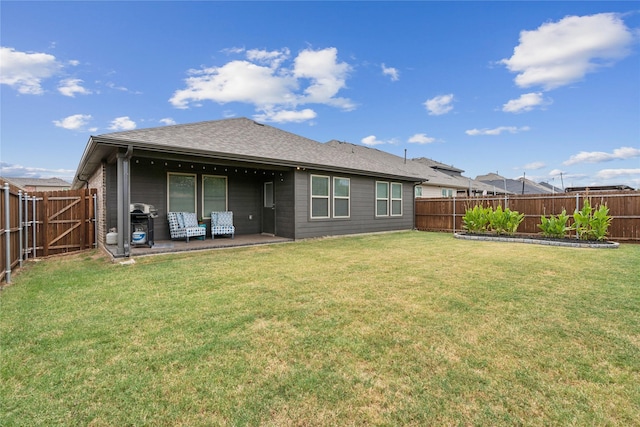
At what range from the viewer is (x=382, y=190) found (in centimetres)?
1214

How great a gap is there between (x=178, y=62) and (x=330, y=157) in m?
6.80

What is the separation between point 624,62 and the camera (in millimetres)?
9789

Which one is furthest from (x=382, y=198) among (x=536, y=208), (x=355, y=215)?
(x=536, y=208)

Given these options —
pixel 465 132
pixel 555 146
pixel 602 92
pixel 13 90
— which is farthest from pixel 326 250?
pixel 555 146

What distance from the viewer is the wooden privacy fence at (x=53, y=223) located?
671cm

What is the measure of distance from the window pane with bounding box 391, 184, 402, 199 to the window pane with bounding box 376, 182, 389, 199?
333 mm

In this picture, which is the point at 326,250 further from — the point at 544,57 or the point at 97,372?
the point at 544,57

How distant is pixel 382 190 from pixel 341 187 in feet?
7.90

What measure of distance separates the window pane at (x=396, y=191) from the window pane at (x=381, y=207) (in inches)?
22.0

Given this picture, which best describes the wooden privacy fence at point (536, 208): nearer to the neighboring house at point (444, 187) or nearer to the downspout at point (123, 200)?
the neighboring house at point (444, 187)

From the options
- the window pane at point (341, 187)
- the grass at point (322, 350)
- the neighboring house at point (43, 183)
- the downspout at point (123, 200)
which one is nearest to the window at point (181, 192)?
the downspout at point (123, 200)

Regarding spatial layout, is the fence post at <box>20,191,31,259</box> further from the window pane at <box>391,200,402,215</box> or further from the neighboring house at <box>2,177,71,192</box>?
the neighboring house at <box>2,177,71,192</box>

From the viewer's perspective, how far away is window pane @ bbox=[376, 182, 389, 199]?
11959mm

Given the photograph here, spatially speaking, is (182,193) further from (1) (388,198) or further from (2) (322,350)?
(2) (322,350)
